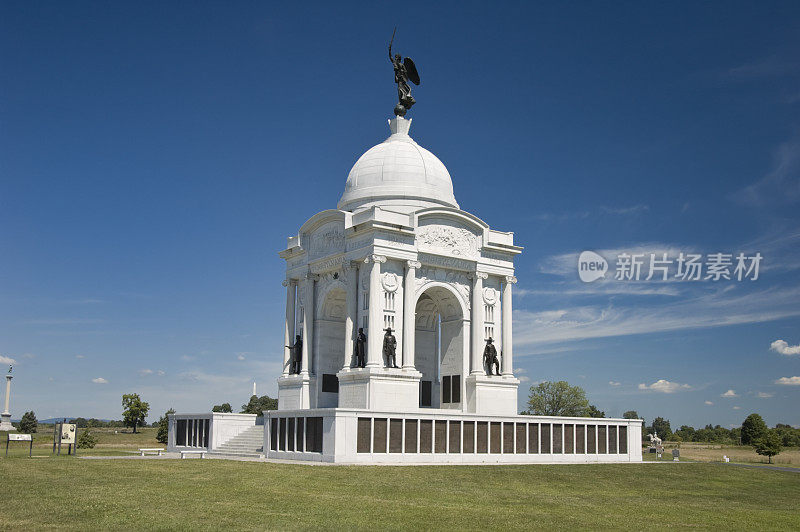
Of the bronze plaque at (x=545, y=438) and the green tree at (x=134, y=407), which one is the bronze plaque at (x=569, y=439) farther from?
the green tree at (x=134, y=407)

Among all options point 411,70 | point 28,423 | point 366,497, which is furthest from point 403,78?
point 28,423

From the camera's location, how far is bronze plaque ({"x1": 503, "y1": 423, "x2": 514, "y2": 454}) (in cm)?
4419

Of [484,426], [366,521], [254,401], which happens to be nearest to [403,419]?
[484,426]

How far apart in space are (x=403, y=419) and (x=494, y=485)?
9.64 m

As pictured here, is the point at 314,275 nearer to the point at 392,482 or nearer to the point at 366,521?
the point at 392,482

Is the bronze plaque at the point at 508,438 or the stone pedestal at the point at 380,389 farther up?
the stone pedestal at the point at 380,389

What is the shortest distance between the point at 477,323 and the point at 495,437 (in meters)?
9.56

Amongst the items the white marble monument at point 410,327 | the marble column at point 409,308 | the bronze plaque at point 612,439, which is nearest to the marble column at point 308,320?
the white marble monument at point 410,327

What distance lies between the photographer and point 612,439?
48.6 metres

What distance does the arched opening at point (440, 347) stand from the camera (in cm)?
5194

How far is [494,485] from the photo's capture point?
104 ft

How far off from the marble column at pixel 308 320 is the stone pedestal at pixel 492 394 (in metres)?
10.4

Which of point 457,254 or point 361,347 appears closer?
point 361,347

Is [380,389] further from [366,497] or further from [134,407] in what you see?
[134,407]
